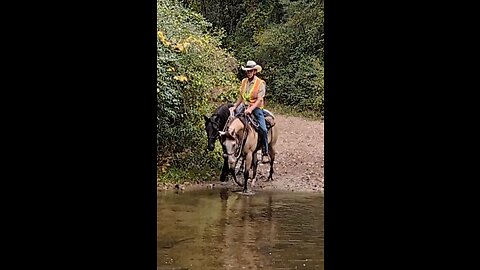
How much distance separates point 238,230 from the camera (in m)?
6.68

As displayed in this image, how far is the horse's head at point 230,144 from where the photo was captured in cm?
912

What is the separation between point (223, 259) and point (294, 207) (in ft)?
8.71

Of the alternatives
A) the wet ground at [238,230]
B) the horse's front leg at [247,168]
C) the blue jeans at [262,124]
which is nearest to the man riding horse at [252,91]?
the blue jeans at [262,124]

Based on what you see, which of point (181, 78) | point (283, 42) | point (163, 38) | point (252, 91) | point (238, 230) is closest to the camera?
point (238, 230)

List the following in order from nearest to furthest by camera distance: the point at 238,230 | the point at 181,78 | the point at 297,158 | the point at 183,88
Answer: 1. the point at 238,230
2. the point at 181,78
3. the point at 183,88
4. the point at 297,158

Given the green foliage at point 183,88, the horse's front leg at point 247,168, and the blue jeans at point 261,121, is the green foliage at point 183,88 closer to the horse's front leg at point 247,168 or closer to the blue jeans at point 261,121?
the blue jeans at point 261,121

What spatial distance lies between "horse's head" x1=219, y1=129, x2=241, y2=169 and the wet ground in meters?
0.39

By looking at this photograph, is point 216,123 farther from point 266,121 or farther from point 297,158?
point 297,158

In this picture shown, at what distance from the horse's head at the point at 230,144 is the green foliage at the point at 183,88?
1185mm

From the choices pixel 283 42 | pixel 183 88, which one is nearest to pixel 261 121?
pixel 183 88

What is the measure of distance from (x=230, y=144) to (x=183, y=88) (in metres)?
1.57
